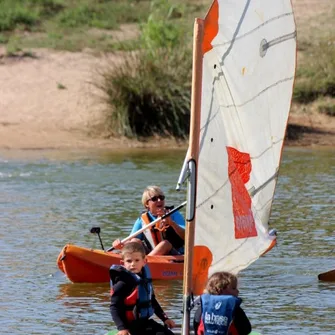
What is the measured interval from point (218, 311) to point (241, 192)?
4.23 ft

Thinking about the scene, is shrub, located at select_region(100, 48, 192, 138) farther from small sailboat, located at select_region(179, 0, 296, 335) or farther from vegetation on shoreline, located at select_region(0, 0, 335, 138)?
small sailboat, located at select_region(179, 0, 296, 335)

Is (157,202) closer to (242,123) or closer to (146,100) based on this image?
(242,123)

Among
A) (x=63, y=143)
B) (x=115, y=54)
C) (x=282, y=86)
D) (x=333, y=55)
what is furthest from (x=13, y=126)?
(x=282, y=86)

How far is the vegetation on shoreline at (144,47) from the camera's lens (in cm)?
2072

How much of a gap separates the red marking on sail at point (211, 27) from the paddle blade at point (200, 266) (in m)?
1.16

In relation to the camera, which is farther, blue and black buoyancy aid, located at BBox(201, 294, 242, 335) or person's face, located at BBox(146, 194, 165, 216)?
person's face, located at BBox(146, 194, 165, 216)

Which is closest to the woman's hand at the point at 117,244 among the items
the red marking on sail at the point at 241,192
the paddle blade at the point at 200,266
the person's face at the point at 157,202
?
the person's face at the point at 157,202

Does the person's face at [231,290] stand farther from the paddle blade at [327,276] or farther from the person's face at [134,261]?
the paddle blade at [327,276]

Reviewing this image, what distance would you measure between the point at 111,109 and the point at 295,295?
11863 millimetres

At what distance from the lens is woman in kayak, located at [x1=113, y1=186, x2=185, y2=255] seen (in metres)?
9.20

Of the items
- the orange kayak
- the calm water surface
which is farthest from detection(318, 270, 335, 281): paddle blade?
the orange kayak

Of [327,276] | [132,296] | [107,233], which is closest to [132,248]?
[132,296]

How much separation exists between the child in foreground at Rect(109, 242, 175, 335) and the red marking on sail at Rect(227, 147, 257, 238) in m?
0.77

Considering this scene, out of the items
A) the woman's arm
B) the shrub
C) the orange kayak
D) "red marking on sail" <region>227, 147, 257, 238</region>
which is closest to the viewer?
"red marking on sail" <region>227, 147, 257, 238</region>
